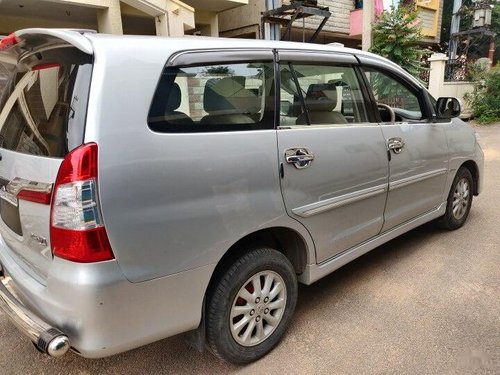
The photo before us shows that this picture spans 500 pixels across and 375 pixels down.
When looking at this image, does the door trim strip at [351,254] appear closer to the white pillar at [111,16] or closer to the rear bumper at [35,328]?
the rear bumper at [35,328]

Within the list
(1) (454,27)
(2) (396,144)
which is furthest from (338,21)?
(2) (396,144)

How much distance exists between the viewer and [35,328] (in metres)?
1.82

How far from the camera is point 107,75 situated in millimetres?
1782

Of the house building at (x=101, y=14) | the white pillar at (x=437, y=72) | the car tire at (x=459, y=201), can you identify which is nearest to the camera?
the car tire at (x=459, y=201)

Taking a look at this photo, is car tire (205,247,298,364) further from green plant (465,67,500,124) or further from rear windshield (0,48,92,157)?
green plant (465,67,500,124)

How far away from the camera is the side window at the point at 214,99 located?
6.41ft

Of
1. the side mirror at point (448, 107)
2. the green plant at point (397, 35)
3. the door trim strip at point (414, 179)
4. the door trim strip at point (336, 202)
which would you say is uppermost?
the green plant at point (397, 35)

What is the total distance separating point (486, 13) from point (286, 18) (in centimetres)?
964

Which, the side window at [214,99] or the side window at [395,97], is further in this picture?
the side window at [395,97]

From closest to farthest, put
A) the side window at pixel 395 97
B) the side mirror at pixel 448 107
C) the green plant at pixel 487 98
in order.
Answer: the side window at pixel 395 97 → the side mirror at pixel 448 107 → the green plant at pixel 487 98

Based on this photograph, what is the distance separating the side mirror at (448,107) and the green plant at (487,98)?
33.9ft

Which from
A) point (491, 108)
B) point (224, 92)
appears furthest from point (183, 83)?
point (491, 108)

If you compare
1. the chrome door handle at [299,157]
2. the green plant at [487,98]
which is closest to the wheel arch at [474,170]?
the chrome door handle at [299,157]

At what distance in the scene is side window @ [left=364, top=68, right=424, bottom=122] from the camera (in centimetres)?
339
